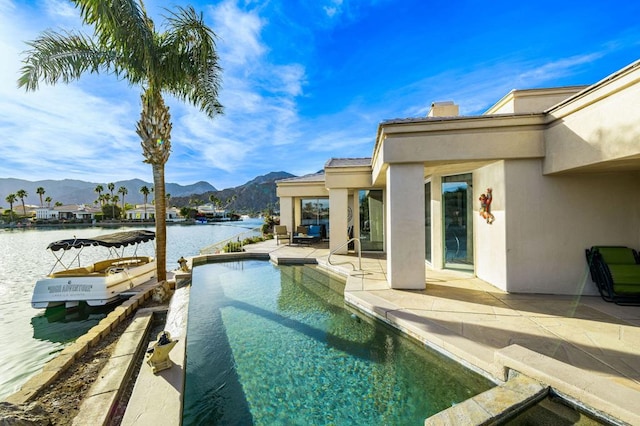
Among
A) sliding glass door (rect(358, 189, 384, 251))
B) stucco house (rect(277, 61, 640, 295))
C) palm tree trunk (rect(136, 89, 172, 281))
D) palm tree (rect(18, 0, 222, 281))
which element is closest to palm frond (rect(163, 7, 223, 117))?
palm tree (rect(18, 0, 222, 281))

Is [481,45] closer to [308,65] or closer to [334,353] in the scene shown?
[308,65]

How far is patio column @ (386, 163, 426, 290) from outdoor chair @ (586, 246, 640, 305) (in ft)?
12.1

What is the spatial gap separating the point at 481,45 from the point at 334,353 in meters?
11.3

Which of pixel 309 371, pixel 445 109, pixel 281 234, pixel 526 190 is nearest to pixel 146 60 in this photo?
pixel 309 371

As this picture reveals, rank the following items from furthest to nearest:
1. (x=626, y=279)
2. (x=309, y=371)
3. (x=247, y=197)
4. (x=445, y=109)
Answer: (x=247, y=197), (x=445, y=109), (x=626, y=279), (x=309, y=371)

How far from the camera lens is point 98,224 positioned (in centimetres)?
5128

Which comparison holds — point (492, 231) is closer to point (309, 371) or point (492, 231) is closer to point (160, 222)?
point (309, 371)

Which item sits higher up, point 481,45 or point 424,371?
point 481,45

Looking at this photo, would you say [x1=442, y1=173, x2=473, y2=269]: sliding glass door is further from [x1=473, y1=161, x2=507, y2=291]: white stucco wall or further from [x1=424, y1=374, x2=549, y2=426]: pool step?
[x1=424, y1=374, x2=549, y2=426]: pool step

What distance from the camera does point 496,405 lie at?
102 inches

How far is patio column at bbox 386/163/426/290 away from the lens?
6426 millimetres

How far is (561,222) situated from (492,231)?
1.37 meters

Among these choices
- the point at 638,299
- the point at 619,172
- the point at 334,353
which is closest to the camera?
the point at 334,353

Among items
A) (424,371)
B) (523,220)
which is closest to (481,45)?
(523,220)
